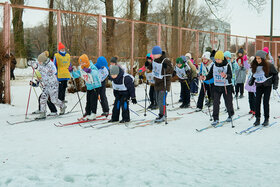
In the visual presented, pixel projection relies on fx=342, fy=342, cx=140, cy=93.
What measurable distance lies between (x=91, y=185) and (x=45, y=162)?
3.67ft

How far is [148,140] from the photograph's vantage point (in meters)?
6.25

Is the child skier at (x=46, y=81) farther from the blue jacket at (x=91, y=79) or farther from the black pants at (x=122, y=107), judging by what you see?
the black pants at (x=122, y=107)

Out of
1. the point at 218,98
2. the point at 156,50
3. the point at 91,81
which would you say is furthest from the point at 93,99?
the point at 218,98

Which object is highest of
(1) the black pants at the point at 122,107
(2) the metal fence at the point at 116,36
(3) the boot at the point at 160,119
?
(2) the metal fence at the point at 116,36

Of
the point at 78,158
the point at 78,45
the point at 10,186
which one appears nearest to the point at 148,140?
the point at 78,158

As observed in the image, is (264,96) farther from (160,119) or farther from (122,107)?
(122,107)

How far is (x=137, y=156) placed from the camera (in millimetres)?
5172

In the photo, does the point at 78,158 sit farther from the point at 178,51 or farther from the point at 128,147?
the point at 178,51

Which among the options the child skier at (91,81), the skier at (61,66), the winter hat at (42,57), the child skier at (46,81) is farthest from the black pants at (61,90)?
the child skier at (91,81)

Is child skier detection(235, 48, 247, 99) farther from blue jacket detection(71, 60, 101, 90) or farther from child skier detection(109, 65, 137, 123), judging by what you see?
blue jacket detection(71, 60, 101, 90)

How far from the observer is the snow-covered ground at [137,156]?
4191mm

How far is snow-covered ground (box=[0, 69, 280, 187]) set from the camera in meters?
4.19

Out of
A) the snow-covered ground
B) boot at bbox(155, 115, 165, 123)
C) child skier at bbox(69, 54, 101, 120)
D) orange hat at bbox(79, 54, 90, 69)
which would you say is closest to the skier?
child skier at bbox(69, 54, 101, 120)

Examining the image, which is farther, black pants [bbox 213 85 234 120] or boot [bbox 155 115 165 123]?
boot [bbox 155 115 165 123]
